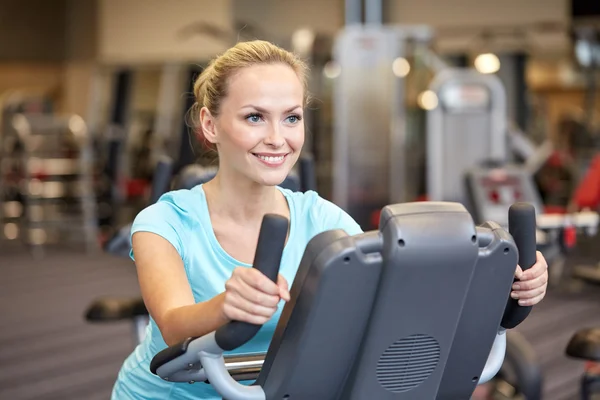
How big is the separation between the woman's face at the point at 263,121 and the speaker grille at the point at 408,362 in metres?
0.40

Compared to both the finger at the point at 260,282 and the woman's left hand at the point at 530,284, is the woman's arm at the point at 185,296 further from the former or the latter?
the woman's left hand at the point at 530,284

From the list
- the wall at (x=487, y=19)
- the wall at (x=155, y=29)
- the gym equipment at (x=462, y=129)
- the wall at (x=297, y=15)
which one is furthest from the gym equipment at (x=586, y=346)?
the wall at (x=297, y=15)

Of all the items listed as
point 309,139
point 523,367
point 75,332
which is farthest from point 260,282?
point 309,139

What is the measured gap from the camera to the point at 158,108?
1255cm

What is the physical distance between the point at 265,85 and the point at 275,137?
0.09m

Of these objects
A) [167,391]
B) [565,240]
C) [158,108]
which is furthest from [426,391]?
[158,108]

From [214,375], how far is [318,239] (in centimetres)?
24

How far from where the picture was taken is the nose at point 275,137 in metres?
1.48

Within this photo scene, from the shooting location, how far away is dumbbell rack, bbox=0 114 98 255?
356 inches

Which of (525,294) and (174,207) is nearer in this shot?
(525,294)

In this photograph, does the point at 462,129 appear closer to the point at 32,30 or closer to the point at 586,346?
the point at 586,346

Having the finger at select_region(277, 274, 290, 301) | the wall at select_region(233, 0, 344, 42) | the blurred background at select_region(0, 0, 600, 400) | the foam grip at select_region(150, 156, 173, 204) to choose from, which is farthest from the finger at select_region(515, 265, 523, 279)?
the wall at select_region(233, 0, 344, 42)

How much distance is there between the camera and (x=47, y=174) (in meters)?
9.41

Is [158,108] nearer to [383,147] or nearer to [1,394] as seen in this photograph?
[383,147]
